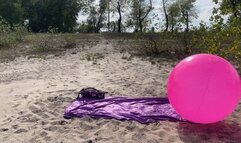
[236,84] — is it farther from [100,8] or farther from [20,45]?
[100,8]

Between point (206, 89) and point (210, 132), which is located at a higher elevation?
point (206, 89)

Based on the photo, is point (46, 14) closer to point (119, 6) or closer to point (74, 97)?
point (119, 6)

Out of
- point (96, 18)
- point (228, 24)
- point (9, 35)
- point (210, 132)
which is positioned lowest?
point (210, 132)

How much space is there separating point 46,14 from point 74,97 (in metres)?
34.6

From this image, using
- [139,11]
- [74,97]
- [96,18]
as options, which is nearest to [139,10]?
[139,11]

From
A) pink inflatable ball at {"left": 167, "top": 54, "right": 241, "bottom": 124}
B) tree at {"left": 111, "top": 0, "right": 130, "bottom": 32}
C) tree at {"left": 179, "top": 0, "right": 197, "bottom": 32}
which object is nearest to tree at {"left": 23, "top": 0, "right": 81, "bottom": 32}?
tree at {"left": 111, "top": 0, "right": 130, "bottom": 32}

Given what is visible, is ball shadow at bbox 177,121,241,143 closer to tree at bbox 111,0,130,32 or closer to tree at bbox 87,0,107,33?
tree at bbox 111,0,130,32

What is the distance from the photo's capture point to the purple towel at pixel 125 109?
6.34 meters

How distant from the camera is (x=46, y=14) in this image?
40875 millimetres

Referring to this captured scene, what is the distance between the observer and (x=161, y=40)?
51.6 feet

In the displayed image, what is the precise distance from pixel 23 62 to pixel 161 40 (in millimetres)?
5816

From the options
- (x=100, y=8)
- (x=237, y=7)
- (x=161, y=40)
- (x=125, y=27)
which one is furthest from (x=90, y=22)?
(x=237, y=7)

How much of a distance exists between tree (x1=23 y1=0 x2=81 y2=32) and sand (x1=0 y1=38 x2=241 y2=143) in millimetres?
28311

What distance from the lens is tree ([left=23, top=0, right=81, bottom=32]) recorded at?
1601 inches
